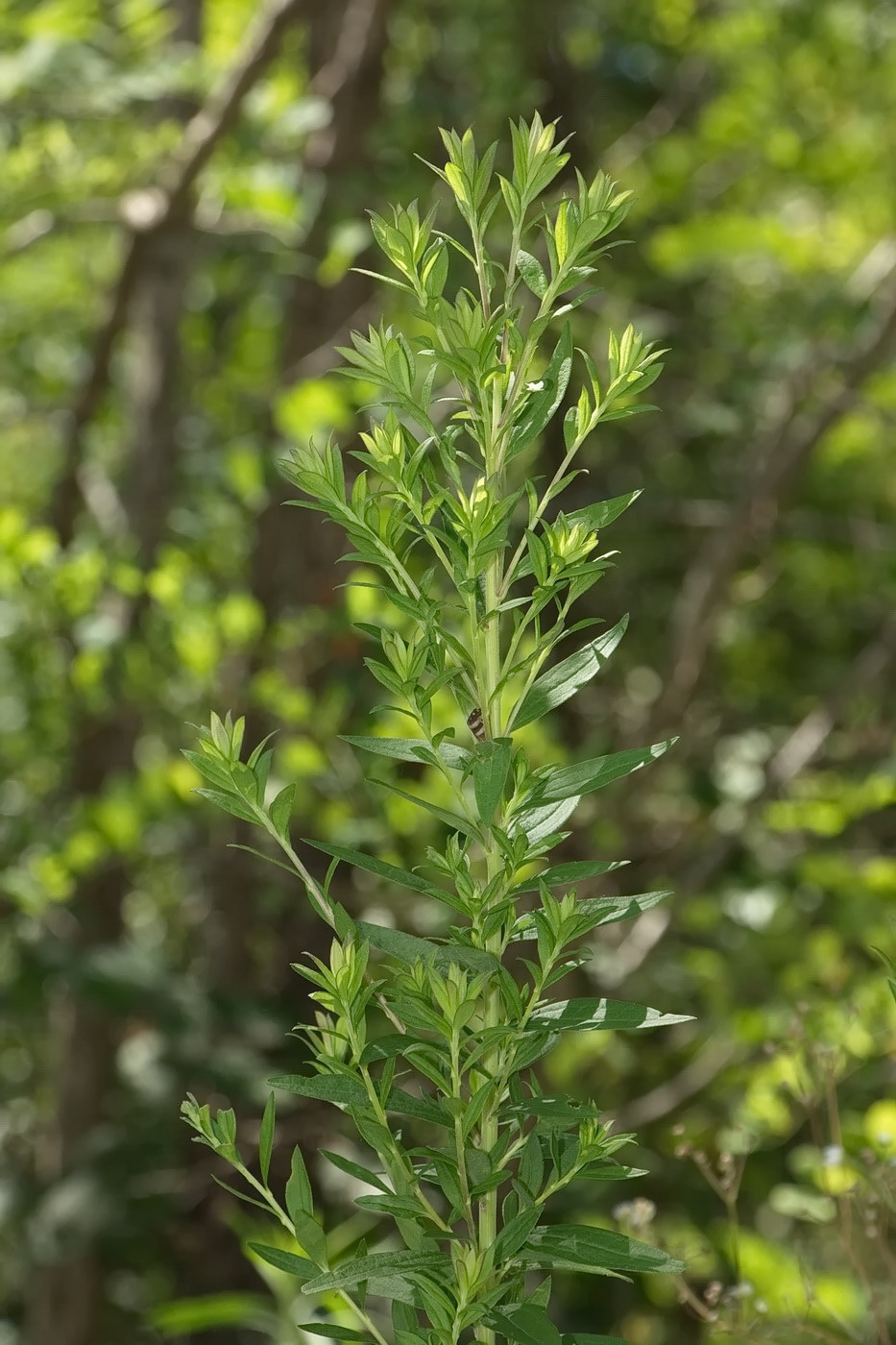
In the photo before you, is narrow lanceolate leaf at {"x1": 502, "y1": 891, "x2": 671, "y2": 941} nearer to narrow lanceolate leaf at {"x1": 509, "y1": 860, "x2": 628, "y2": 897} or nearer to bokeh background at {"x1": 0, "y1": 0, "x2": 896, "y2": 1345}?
narrow lanceolate leaf at {"x1": 509, "y1": 860, "x2": 628, "y2": 897}

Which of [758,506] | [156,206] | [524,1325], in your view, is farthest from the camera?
[758,506]

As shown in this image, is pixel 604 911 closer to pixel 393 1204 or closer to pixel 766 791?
pixel 393 1204

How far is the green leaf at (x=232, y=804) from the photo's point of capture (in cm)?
45

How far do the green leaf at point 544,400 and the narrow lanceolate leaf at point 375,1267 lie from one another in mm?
243

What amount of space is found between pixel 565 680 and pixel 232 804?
11cm

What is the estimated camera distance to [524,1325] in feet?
1.34

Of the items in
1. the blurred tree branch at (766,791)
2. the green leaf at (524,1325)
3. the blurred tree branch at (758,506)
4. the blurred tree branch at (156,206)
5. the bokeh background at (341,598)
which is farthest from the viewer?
the blurred tree branch at (766,791)

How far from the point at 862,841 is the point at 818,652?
0.56 metres

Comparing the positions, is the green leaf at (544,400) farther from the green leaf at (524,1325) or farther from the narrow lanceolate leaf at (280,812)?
the green leaf at (524,1325)

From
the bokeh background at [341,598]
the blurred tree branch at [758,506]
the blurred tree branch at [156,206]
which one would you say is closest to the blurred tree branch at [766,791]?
the bokeh background at [341,598]

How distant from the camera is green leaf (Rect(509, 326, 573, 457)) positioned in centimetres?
46

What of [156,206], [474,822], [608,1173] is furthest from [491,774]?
[156,206]

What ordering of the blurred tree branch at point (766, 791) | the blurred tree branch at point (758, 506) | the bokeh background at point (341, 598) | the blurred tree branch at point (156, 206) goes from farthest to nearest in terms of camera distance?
the blurred tree branch at point (766, 791) → the blurred tree branch at point (758, 506) → the bokeh background at point (341, 598) → the blurred tree branch at point (156, 206)

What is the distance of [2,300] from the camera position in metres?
2.48
